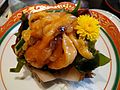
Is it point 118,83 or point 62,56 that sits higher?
point 62,56

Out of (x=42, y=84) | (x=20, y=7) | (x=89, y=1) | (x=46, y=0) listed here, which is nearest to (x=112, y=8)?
(x=89, y=1)

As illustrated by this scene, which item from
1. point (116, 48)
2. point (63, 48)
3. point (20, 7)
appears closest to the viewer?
point (63, 48)

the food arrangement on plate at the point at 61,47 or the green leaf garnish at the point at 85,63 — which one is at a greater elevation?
the food arrangement on plate at the point at 61,47

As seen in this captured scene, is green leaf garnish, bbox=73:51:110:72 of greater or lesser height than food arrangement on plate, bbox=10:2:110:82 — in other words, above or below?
below

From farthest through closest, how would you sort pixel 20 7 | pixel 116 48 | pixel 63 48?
1. pixel 20 7
2. pixel 116 48
3. pixel 63 48

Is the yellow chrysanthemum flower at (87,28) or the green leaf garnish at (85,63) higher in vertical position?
the yellow chrysanthemum flower at (87,28)

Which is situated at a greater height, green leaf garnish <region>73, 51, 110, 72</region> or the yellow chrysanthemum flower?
the yellow chrysanthemum flower

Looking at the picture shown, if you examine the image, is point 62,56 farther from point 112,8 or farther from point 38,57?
point 112,8

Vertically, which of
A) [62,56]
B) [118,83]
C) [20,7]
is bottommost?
[118,83]
